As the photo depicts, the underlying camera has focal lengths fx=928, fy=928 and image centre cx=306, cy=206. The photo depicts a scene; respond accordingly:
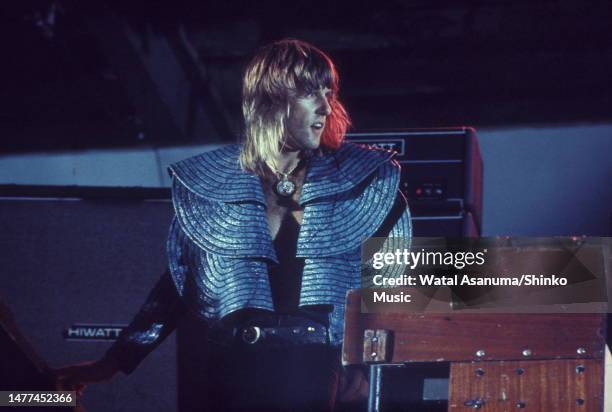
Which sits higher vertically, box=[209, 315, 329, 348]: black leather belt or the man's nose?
the man's nose

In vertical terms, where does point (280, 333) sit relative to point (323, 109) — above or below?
below

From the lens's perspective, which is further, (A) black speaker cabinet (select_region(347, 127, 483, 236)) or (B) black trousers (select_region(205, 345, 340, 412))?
(A) black speaker cabinet (select_region(347, 127, 483, 236))

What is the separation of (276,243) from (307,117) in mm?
279

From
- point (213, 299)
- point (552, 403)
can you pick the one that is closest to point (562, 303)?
point (552, 403)

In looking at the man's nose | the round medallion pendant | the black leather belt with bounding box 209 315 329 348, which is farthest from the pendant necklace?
the black leather belt with bounding box 209 315 329 348

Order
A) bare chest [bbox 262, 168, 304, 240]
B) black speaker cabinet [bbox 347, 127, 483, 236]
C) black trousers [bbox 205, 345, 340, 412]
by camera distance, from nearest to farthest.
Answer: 1. black trousers [bbox 205, 345, 340, 412]
2. bare chest [bbox 262, 168, 304, 240]
3. black speaker cabinet [bbox 347, 127, 483, 236]

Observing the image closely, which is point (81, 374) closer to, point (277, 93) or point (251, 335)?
point (251, 335)

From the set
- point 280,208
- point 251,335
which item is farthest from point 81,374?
point 280,208

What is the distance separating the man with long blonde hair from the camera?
1688 mm

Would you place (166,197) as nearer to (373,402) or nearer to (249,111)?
(249,111)

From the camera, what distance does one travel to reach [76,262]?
2242 millimetres

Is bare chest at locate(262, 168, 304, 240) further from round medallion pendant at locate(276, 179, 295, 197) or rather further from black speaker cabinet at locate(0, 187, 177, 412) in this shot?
black speaker cabinet at locate(0, 187, 177, 412)

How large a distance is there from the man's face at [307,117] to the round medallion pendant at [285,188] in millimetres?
85

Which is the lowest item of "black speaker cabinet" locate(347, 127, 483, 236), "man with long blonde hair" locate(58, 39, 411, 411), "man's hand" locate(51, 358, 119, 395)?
"man's hand" locate(51, 358, 119, 395)
